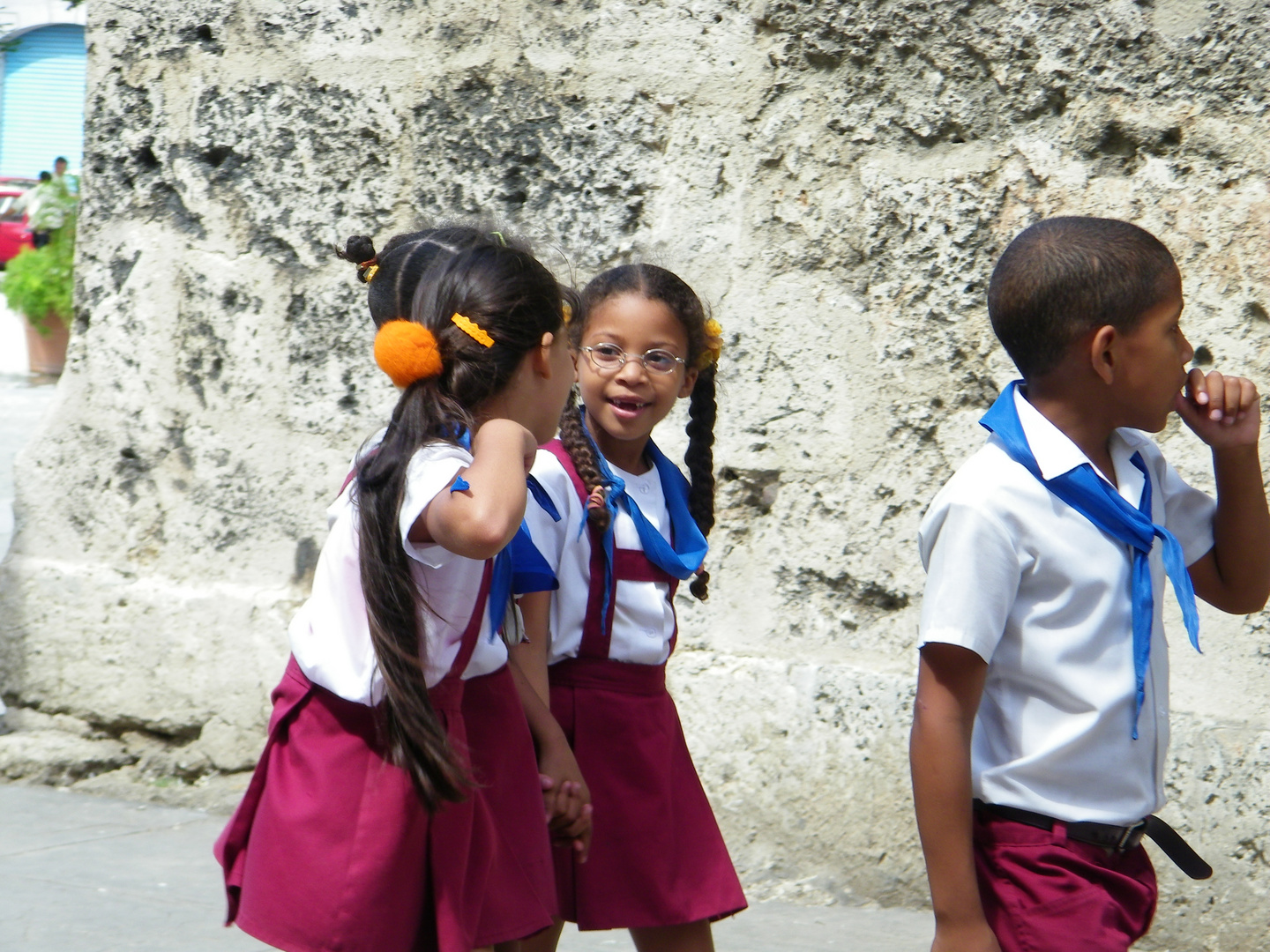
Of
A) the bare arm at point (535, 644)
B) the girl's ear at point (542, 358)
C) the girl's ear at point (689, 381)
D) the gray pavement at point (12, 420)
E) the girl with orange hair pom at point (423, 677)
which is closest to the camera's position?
the girl with orange hair pom at point (423, 677)

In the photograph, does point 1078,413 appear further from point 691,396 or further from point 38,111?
point 38,111

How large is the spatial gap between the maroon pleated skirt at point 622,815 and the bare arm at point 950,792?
0.62 m

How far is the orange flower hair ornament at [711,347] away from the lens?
242 centimetres

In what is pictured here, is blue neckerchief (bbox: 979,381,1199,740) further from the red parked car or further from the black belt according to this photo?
the red parked car

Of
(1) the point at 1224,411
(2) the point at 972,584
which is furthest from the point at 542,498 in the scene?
(1) the point at 1224,411

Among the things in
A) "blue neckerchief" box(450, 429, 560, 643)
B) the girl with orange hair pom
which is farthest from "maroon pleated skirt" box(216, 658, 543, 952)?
"blue neckerchief" box(450, 429, 560, 643)

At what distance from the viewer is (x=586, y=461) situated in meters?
2.16

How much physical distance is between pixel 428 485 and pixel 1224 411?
0.98m

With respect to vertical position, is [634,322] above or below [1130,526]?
above

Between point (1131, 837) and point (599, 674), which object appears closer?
point (1131, 837)

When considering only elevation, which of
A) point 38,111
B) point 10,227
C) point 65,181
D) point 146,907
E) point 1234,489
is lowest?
point 146,907

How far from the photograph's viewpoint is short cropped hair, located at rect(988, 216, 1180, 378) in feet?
5.37

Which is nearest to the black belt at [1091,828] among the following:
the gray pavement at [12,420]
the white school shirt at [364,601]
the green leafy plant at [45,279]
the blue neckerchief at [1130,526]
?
the blue neckerchief at [1130,526]

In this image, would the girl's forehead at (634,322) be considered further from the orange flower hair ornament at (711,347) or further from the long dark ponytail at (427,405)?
the long dark ponytail at (427,405)
